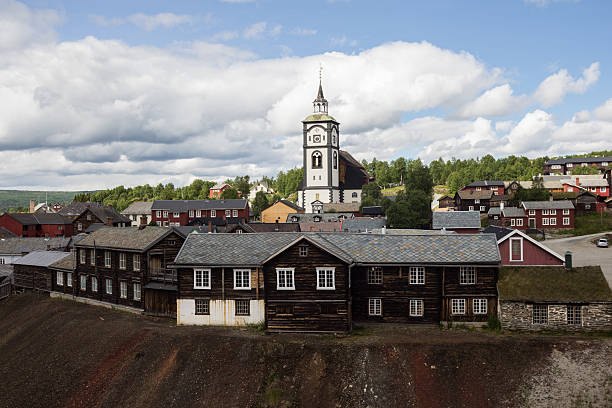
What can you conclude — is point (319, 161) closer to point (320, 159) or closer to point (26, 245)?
point (320, 159)

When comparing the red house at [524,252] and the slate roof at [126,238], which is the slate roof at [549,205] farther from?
the slate roof at [126,238]

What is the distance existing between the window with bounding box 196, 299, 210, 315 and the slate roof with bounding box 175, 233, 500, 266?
2912mm

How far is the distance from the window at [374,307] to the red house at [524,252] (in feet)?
36.1

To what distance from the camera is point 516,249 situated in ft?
125

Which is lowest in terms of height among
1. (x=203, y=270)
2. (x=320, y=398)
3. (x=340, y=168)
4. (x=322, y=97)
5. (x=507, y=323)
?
(x=320, y=398)

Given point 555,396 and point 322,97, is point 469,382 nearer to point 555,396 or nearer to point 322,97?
point 555,396

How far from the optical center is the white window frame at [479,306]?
33875 mm

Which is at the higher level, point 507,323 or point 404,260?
point 404,260

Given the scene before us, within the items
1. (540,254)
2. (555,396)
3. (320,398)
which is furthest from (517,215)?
(320,398)

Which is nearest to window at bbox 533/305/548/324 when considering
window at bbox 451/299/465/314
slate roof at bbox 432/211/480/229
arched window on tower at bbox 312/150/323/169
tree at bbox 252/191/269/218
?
window at bbox 451/299/465/314

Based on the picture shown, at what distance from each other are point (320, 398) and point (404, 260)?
1206 cm

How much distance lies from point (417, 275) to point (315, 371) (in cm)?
1076

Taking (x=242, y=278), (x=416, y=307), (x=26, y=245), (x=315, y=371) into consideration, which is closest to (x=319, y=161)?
(x=26, y=245)

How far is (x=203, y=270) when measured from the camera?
3553cm
